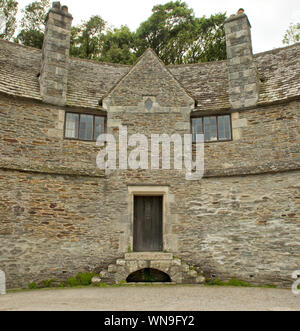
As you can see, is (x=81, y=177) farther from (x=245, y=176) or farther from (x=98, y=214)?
(x=245, y=176)

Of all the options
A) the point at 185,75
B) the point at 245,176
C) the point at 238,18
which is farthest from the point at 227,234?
the point at 238,18

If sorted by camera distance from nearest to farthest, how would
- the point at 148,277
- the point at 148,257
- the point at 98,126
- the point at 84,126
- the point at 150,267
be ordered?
the point at 150,267
the point at 148,257
the point at 148,277
the point at 84,126
the point at 98,126

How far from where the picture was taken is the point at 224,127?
10812 mm

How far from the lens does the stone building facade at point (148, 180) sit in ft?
29.4

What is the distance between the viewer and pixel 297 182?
358 inches

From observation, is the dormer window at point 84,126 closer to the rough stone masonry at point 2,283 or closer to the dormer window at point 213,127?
the dormer window at point 213,127

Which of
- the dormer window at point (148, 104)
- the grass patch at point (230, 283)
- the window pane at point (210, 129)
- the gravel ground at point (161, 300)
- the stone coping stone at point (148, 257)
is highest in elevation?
the dormer window at point (148, 104)

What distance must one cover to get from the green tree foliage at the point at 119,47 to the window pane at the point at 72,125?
545 inches

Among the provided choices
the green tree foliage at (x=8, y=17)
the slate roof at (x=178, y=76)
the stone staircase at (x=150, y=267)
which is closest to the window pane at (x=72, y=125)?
the slate roof at (x=178, y=76)

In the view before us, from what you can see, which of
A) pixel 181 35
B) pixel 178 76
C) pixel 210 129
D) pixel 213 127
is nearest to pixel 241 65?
pixel 213 127

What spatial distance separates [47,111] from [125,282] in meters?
6.29

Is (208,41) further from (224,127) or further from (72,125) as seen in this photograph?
(72,125)

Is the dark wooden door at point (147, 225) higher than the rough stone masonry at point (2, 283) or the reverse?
higher

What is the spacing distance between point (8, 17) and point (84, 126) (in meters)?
21.1
